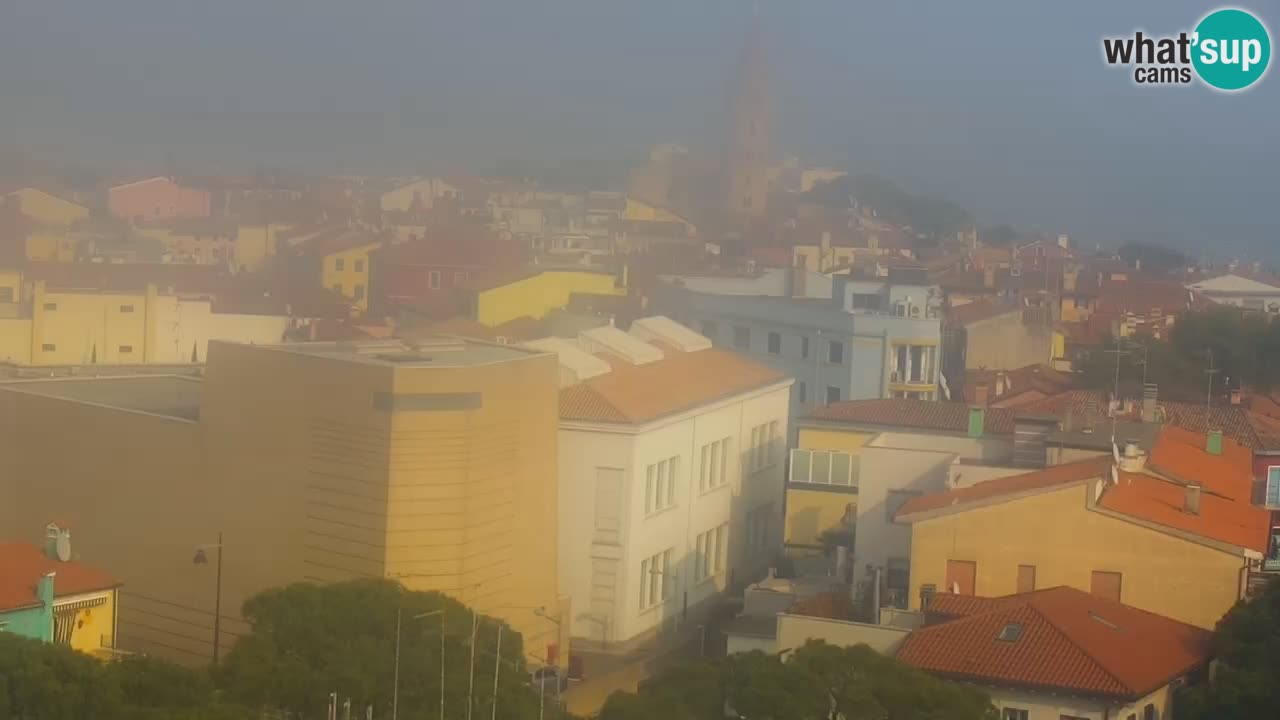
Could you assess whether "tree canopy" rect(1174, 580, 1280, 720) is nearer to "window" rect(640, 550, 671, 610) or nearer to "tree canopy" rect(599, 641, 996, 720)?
"tree canopy" rect(599, 641, 996, 720)

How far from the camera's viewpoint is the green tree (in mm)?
7734

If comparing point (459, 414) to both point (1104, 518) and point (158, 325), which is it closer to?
point (1104, 518)

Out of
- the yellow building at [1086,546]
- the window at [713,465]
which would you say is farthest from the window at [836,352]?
the yellow building at [1086,546]

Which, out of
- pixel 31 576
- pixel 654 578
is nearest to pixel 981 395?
pixel 654 578

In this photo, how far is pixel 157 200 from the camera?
1428 inches

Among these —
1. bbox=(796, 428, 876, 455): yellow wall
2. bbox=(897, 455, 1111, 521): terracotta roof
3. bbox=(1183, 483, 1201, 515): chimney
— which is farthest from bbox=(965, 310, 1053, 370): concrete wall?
bbox=(1183, 483, 1201, 515): chimney

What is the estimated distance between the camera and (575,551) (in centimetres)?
1248

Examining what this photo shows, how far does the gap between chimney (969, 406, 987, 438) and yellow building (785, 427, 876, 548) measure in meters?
0.75

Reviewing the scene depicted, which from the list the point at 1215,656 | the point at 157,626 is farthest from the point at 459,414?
the point at 1215,656

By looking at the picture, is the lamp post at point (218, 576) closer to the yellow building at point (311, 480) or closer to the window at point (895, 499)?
the yellow building at point (311, 480)

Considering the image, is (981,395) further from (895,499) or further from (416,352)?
(416,352)

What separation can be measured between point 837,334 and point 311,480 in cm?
944

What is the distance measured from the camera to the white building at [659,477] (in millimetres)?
12422

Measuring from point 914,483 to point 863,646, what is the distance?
3623mm
